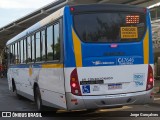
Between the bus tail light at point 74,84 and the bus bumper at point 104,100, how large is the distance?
96mm

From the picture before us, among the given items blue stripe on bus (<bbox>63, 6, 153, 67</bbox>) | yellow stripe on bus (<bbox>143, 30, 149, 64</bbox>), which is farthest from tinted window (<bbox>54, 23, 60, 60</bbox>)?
yellow stripe on bus (<bbox>143, 30, 149, 64</bbox>)

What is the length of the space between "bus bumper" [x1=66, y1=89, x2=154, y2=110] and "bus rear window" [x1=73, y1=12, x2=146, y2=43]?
136 centimetres

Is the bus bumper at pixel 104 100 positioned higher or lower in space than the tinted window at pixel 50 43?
lower

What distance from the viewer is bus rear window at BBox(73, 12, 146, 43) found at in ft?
30.8

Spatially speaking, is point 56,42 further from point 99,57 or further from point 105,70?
point 105,70

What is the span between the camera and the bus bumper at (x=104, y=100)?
9.02 meters

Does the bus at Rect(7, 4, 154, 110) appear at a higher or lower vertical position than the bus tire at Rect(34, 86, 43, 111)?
higher

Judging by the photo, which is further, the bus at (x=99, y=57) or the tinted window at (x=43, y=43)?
the tinted window at (x=43, y=43)

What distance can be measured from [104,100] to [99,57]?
3.40 feet

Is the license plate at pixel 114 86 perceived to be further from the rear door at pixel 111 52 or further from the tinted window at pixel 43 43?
the tinted window at pixel 43 43

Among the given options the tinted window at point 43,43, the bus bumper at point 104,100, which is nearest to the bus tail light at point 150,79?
the bus bumper at point 104,100

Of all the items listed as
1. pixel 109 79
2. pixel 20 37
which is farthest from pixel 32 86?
pixel 109 79

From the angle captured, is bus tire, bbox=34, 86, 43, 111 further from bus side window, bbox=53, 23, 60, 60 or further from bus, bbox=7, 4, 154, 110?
bus side window, bbox=53, 23, 60, 60

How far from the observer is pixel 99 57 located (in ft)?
30.7
